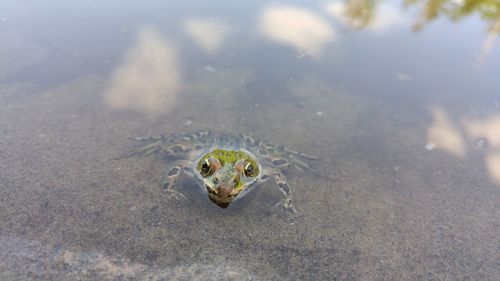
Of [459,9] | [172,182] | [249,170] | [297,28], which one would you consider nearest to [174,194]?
[172,182]

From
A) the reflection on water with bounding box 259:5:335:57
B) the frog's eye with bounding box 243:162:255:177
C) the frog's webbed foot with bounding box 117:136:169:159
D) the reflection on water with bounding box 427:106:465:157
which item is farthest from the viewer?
the reflection on water with bounding box 259:5:335:57

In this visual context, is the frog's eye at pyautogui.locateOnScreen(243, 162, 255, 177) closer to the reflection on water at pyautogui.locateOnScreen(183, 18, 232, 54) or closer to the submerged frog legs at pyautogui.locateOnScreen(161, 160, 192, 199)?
the submerged frog legs at pyautogui.locateOnScreen(161, 160, 192, 199)

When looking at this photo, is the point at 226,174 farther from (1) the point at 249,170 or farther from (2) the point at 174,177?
(2) the point at 174,177

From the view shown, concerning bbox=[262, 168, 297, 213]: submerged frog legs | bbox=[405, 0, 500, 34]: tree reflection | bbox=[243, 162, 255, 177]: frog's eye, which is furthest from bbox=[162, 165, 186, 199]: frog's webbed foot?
bbox=[405, 0, 500, 34]: tree reflection

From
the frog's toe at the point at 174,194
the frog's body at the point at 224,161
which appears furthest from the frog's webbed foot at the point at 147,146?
the frog's toe at the point at 174,194

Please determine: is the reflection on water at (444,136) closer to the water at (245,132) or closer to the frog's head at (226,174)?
the water at (245,132)
